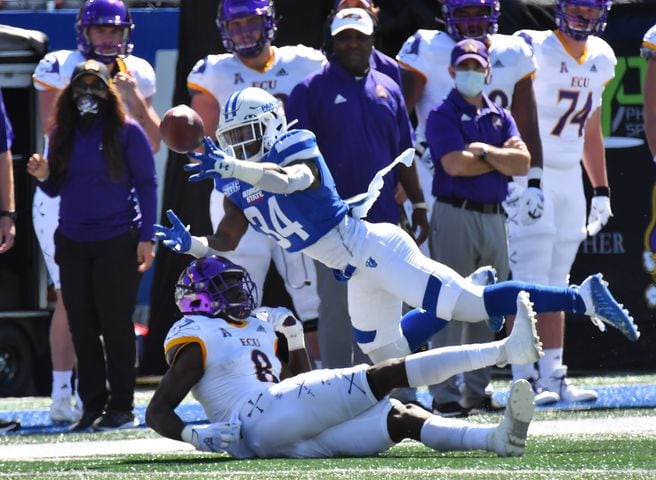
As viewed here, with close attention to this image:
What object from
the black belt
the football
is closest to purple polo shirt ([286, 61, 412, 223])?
the black belt

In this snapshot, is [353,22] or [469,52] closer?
[353,22]

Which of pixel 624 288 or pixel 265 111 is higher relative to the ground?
pixel 265 111

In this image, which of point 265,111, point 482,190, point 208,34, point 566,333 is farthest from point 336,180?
point 566,333

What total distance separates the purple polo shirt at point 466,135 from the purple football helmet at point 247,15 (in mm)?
923

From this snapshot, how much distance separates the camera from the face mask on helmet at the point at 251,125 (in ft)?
20.2

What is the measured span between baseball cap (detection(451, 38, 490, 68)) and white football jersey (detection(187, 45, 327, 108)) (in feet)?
2.44

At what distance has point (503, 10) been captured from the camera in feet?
31.8

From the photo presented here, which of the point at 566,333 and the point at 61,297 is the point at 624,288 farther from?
the point at 61,297

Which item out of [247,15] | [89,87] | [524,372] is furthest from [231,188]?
[524,372]

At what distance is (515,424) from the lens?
5426mm

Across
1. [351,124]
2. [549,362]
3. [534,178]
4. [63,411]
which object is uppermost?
[351,124]

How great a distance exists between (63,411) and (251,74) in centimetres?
181

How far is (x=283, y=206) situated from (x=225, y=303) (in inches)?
15.7

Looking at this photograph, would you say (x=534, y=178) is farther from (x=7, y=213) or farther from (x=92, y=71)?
(x=7, y=213)
